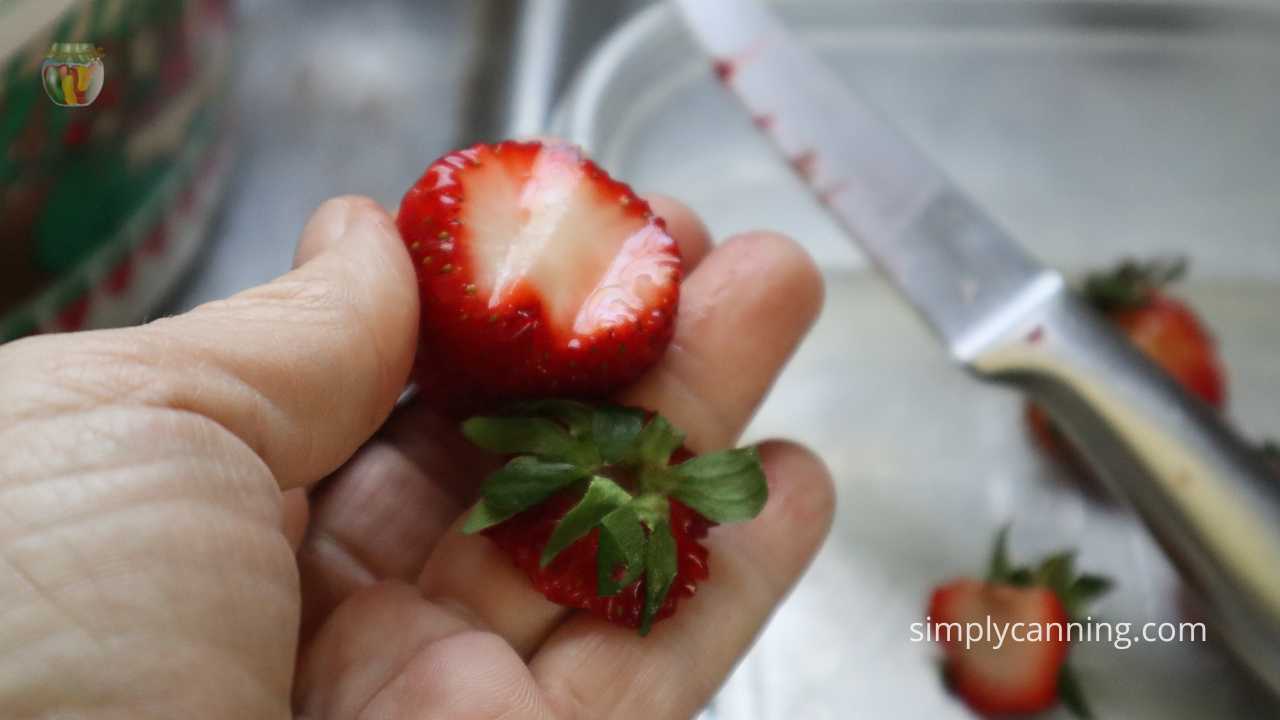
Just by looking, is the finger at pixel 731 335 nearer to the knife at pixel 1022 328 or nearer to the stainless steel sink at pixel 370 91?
the knife at pixel 1022 328

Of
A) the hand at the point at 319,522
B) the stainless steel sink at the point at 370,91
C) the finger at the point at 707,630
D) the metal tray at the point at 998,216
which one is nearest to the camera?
the hand at the point at 319,522

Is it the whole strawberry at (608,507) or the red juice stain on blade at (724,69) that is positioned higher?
the red juice stain on blade at (724,69)

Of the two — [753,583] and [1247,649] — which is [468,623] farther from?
[1247,649]

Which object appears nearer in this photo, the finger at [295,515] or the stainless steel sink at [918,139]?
the finger at [295,515]

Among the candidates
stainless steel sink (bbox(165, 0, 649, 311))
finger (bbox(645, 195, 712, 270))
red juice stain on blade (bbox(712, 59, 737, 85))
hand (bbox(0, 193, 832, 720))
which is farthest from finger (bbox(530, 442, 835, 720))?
stainless steel sink (bbox(165, 0, 649, 311))

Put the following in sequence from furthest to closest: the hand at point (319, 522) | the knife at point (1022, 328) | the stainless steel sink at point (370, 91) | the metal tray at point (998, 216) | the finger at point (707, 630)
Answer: the stainless steel sink at point (370, 91), the metal tray at point (998, 216), the knife at point (1022, 328), the finger at point (707, 630), the hand at point (319, 522)

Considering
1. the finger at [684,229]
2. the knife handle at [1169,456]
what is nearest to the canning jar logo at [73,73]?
the finger at [684,229]
